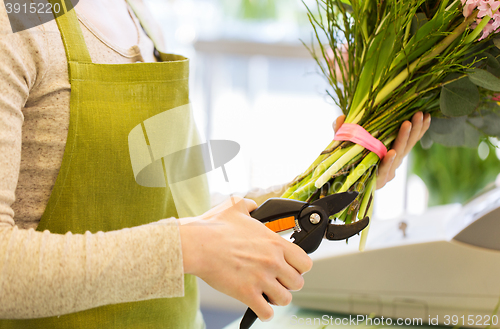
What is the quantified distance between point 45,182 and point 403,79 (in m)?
0.55

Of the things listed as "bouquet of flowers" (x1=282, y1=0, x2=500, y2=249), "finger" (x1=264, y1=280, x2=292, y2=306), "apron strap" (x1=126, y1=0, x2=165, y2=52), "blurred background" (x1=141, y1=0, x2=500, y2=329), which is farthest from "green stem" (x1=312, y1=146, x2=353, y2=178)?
"blurred background" (x1=141, y1=0, x2=500, y2=329)

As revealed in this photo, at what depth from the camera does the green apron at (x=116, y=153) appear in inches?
17.6

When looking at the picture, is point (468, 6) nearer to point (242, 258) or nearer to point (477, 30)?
point (477, 30)

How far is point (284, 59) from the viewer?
2.04 metres

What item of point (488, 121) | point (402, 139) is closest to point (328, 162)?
point (402, 139)

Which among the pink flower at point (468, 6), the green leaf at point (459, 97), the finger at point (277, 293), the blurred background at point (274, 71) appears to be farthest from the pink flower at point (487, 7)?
the blurred background at point (274, 71)

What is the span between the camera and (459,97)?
0.58 metres

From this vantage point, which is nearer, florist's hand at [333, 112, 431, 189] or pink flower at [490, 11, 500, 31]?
pink flower at [490, 11, 500, 31]

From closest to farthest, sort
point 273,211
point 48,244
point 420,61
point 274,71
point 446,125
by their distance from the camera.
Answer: point 48,244 → point 273,211 → point 420,61 → point 446,125 → point 274,71

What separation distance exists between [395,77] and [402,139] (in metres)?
0.11

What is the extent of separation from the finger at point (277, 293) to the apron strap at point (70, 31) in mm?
354

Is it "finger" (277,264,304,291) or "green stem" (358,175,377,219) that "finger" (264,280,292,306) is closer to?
"finger" (277,264,304,291)

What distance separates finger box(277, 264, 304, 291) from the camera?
1.35 ft

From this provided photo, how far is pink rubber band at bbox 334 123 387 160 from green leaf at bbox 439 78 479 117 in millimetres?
126
